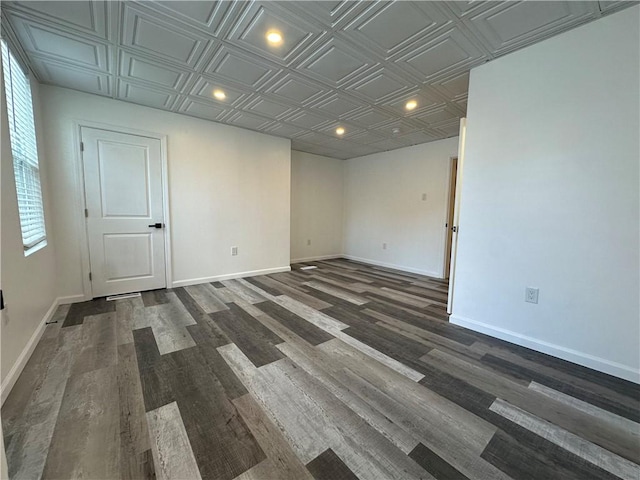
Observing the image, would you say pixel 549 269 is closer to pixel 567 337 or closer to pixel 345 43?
pixel 567 337

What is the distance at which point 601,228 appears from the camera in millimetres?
1823

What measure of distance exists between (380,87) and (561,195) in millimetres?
1868

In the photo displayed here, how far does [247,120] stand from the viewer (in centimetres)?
369

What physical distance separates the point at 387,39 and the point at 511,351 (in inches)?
105

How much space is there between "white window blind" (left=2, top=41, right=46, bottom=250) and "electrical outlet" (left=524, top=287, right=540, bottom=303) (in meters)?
4.02

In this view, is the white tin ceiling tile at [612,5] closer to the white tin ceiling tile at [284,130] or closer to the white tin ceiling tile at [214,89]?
the white tin ceiling tile at [214,89]

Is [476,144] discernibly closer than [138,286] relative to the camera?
Yes

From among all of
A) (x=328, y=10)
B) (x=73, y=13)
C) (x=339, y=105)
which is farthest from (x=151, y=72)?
(x=339, y=105)

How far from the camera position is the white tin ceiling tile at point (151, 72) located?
2.26m

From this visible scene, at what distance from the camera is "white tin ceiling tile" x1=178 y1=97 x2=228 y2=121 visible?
10.3 ft

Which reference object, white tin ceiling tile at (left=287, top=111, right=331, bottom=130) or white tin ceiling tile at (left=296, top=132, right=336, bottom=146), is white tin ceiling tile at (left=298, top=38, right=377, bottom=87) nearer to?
white tin ceiling tile at (left=287, top=111, right=331, bottom=130)

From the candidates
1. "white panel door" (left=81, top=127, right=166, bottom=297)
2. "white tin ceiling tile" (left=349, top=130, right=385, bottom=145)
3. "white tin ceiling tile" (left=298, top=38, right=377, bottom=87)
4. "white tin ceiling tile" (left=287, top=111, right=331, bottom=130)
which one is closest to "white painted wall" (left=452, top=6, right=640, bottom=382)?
"white tin ceiling tile" (left=298, top=38, right=377, bottom=87)

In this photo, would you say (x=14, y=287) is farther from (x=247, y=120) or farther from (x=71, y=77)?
(x=247, y=120)

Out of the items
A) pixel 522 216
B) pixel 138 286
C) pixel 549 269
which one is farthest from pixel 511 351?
pixel 138 286
